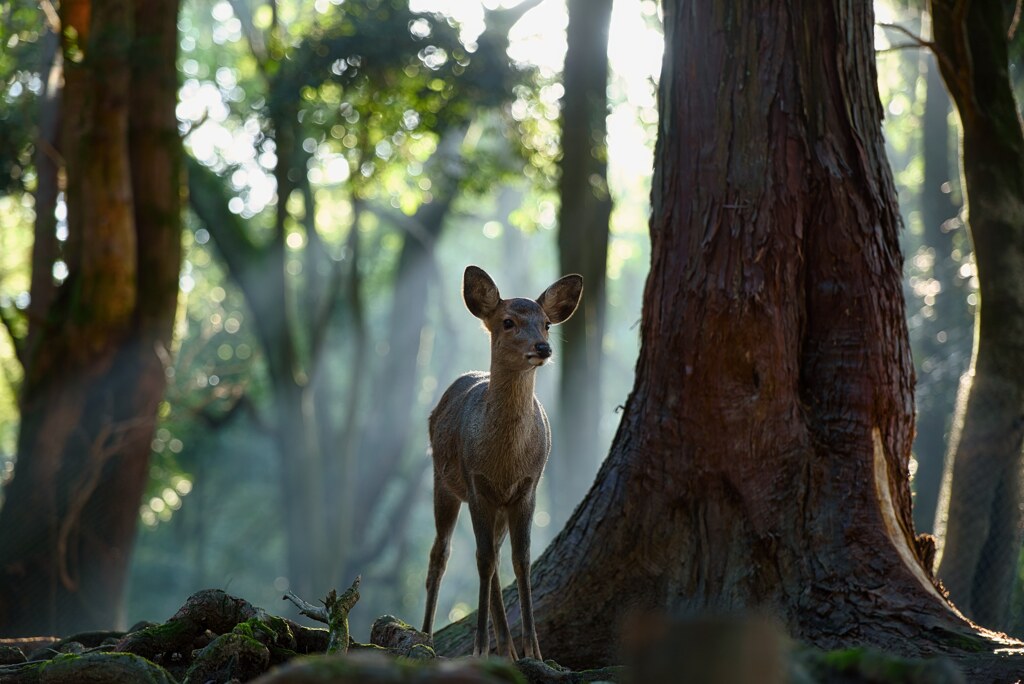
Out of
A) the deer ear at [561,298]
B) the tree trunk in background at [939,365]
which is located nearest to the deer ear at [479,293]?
the deer ear at [561,298]

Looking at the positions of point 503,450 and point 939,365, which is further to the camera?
point 939,365

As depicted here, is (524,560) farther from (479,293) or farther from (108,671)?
(108,671)

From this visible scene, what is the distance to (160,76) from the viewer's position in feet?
43.8

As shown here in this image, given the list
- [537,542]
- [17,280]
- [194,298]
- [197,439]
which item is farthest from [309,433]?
[537,542]

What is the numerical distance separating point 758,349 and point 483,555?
6.58 feet

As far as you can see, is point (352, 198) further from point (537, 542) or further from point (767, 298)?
point (537, 542)

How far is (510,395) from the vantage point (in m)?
6.56

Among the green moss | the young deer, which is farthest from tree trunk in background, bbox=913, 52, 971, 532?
the green moss

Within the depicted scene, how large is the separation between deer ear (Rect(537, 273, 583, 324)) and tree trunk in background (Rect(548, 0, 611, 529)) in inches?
333

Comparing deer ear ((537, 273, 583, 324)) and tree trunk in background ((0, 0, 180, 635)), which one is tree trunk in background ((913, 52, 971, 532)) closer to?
tree trunk in background ((0, 0, 180, 635))

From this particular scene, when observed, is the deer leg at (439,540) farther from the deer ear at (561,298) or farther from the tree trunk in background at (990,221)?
the tree trunk in background at (990,221)

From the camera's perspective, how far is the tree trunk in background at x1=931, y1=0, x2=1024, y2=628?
30.7ft

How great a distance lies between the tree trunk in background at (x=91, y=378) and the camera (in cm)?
1198

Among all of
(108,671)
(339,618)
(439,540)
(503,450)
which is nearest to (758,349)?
(503,450)
